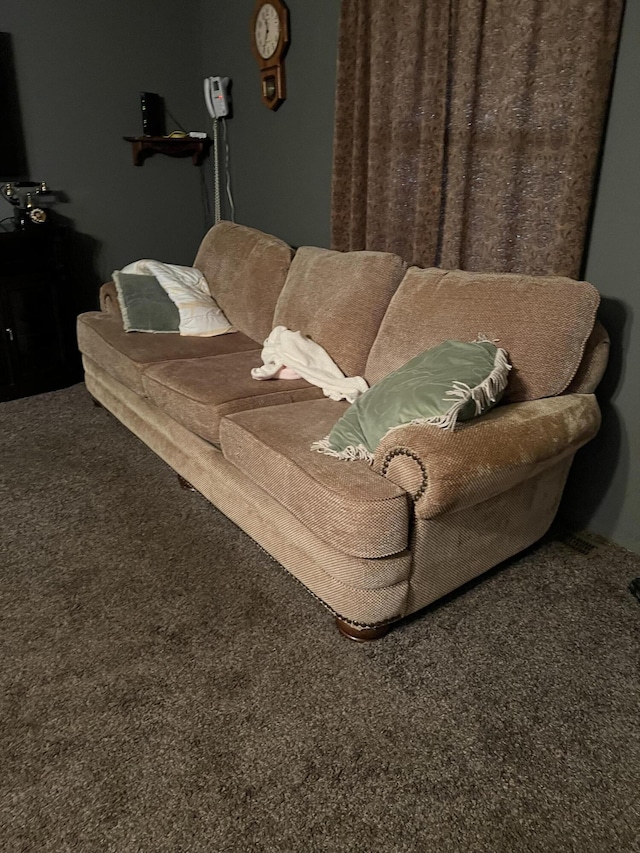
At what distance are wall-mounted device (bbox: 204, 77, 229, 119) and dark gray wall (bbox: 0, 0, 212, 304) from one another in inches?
10.6

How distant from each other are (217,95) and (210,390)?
230 cm

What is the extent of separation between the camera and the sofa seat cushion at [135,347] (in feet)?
8.46

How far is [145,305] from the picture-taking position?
9.61 feet

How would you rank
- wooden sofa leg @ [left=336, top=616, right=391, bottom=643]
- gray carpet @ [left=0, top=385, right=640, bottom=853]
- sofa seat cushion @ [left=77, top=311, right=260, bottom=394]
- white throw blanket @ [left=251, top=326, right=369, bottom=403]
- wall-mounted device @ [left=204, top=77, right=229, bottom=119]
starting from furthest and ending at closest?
1. wall-mounted device @ [left=204, top=77, right=229, bottom=119]
2. sofa seat cushion @ [left=77, top=311, right=260, bottom=394]
3. white throw blanket @ [left=251, top=326, right=369, bottom=403]
4. wooden sofa leg @ [left=336, top=616, right=391, bottom=643]
5. gray carpet @ [left=0, top=385, right=640, bottom=853]

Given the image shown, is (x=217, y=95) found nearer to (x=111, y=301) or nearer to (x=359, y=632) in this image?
(x=111, y=301)

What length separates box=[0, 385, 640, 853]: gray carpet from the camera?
1.24 meters

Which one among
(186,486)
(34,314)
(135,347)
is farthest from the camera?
(34,314)

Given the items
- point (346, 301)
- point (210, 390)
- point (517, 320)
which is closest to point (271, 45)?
point (346, 301)

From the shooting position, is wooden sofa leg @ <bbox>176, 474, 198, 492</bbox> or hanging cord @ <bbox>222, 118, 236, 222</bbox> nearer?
wooden sofa leg @ <bbox>176, 474, 198, 492</bbox>

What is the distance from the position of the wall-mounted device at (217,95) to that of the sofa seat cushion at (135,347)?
1.51m

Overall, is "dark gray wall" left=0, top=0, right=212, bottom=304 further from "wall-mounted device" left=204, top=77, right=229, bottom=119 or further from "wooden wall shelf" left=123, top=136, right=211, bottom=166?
"wall-mounted device" left=204, top=77, right=229, bottom=119

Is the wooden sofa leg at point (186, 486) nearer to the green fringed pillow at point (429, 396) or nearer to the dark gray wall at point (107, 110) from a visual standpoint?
the green fringed pillow at point (429, 396)

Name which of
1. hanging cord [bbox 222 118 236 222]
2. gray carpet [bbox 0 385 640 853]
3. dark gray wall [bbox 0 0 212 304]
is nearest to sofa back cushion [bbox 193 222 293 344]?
hanging cord [bbox 222 118 236 222]

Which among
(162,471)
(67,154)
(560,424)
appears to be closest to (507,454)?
(560,424)
